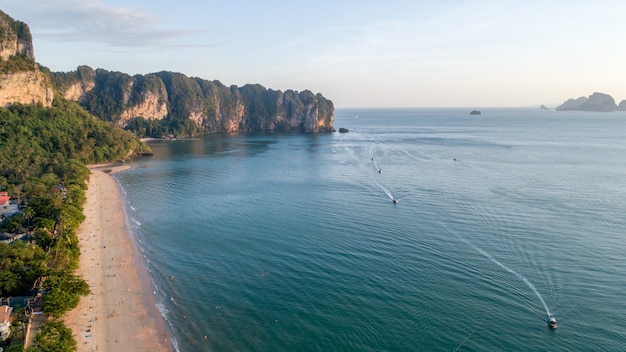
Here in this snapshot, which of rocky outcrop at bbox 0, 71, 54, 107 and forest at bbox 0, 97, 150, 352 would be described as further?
rocky outcrop at bbox 0, 71, 54, 107

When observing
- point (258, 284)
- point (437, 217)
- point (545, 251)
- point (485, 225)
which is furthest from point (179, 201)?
point (545, 251)

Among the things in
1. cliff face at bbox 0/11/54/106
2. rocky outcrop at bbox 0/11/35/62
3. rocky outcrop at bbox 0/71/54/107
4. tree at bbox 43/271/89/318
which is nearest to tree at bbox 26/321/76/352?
tree at bbox 43/271/89/318

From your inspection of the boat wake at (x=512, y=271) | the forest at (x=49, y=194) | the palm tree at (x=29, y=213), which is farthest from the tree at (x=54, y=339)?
the boat wake at (x=512, y=271)

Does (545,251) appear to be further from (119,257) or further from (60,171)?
(60,171)

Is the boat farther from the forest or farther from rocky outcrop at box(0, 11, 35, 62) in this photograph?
rocky outcrop at box(0, 11, 35, 62)

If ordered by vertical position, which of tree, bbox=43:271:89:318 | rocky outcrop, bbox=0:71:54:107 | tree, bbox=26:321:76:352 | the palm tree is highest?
rocky outcrop, bbox=0:71:54:107

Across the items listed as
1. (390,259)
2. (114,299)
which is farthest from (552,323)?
(114,299)

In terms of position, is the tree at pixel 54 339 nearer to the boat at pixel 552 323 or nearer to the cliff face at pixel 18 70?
the boat at pixel 552 323

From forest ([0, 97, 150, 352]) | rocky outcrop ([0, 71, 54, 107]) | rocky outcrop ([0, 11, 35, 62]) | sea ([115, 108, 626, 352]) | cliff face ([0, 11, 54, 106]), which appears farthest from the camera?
rocky outcrop ([0, 11, 35, 62])
